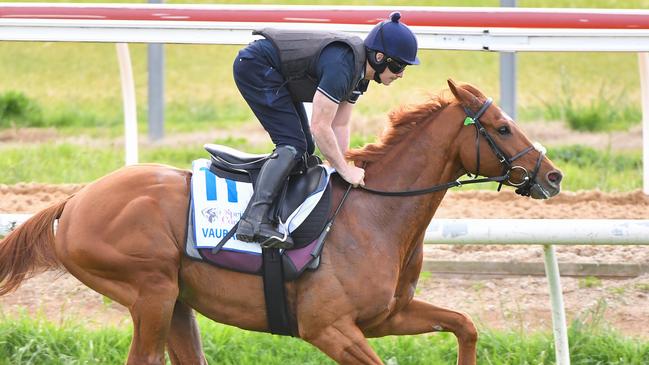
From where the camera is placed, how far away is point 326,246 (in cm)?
496

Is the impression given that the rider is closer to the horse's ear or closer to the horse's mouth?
the horse's ear

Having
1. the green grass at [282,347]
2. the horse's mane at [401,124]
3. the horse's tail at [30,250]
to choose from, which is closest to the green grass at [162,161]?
the green grass at [282,347]

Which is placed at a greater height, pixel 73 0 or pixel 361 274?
pixel 73 0

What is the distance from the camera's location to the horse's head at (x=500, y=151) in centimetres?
498

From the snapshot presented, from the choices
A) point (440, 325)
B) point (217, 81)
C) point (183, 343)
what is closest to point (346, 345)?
point (440, 325)

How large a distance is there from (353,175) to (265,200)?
17.9 inches

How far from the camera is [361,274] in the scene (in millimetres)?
4902

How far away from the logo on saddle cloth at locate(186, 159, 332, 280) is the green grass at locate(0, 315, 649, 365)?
99 cm

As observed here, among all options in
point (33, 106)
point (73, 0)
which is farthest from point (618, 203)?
point (73, 0)

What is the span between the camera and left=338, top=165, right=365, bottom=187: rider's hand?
501 cm

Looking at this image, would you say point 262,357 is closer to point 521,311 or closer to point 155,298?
point 155,298

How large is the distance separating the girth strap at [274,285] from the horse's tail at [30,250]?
100 cm

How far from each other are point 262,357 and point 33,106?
7074 millimetres

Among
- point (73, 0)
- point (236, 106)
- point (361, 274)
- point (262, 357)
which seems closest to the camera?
point (361, 274)
